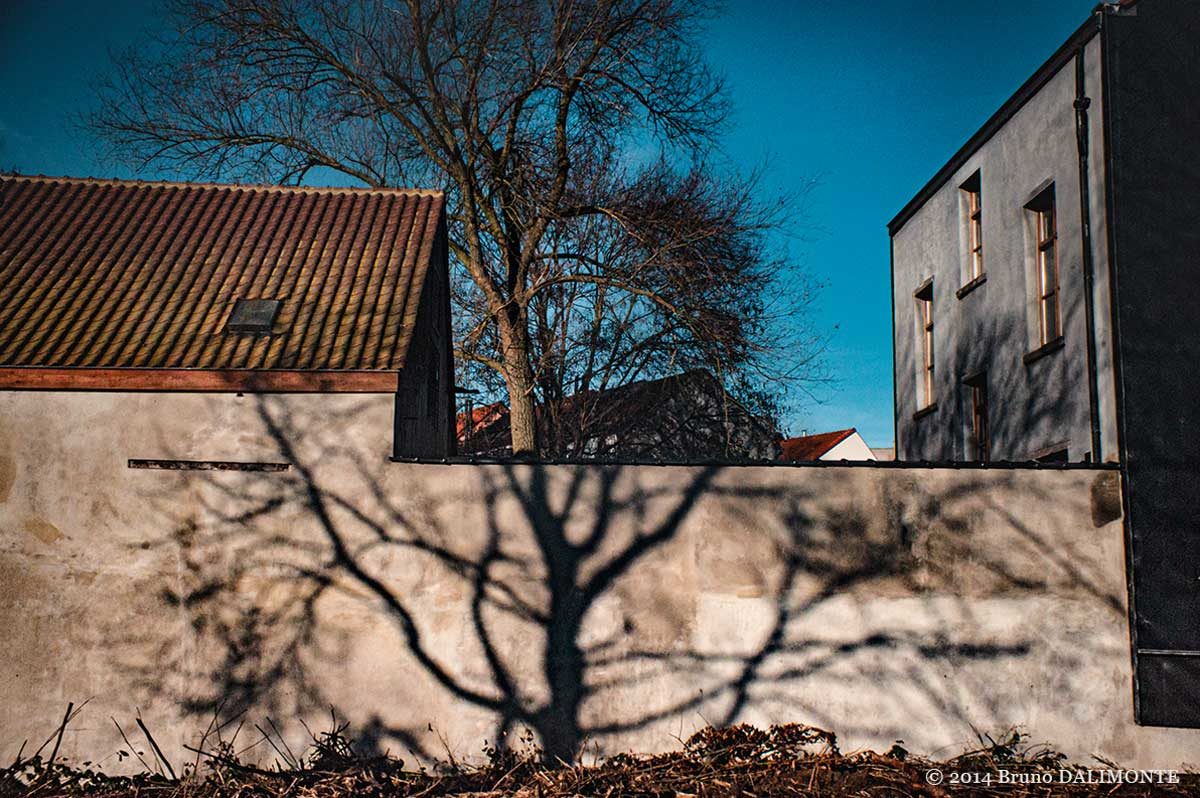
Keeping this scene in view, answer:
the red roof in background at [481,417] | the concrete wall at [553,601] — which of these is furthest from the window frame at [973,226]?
the red roof in background at [481,417]

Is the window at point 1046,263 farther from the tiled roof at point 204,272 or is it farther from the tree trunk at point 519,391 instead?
the tree trunk at point 519,391

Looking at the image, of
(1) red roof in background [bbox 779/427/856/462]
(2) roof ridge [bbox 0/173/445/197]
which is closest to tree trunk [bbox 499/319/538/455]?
(2) roof ridge [bbox 0/173/445/197]

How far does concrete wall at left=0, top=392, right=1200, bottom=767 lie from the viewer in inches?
403

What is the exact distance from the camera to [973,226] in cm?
1623

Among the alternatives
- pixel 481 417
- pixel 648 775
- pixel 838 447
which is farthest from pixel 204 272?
pixel 838 447

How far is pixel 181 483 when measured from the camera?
10.7 meters

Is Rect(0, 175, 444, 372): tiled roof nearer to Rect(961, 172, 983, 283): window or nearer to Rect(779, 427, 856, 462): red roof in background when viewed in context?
Rect(961, 172, 983, 283): window

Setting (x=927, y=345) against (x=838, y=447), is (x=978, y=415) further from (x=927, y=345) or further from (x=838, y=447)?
(x=838, y=447)

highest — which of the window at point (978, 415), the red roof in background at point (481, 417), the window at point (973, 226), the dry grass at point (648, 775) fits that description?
the window at point (973, 226)

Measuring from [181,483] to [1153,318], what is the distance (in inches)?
371

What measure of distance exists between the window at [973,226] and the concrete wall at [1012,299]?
0.11 metres

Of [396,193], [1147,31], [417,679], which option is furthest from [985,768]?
[396,193]

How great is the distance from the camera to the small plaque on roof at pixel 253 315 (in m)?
11.6

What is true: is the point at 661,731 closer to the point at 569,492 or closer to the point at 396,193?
the point at 569,492
